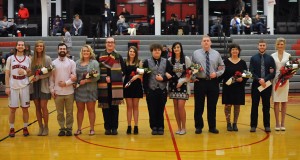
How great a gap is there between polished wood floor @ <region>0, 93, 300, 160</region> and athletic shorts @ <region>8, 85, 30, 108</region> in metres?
0.67

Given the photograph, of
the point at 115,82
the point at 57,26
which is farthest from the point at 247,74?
the point at 57,26

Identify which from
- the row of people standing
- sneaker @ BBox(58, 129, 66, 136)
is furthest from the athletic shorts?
sneaker @ BBox(58, 129, 66, 136)

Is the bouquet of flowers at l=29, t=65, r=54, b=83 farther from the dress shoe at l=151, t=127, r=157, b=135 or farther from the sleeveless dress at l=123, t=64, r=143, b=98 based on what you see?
the dress shoe at l=151, t=127, r=157, b=135

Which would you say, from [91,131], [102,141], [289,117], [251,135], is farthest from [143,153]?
[289,117]

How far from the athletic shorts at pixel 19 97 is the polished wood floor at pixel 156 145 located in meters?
0.67

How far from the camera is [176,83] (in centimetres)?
868

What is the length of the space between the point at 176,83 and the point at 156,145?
1483 millimetres

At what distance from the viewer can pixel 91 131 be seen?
28.7 ft

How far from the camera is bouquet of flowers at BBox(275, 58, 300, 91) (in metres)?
8.81

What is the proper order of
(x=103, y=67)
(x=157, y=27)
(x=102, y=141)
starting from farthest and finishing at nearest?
1. (x=157, y=27)
2. (x=103, y=67)
3. (x=102, y=141)

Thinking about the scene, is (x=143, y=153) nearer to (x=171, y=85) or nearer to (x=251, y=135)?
(x=171, y=85)

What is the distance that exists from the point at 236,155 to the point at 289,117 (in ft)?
15.6

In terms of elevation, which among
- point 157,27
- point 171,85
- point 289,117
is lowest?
point 289,117

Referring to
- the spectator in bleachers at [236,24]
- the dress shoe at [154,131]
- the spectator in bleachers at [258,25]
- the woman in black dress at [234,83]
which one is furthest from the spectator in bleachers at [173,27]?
the dress shoe at [154,131]
